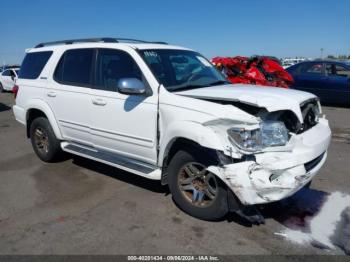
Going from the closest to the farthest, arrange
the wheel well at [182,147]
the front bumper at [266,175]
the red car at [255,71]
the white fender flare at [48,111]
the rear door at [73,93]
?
1. the front bumper at [266,175]
2. the wheel well at [182,147]
3. the rear door at [73,93]
4. the white fender flare at [48,111]
5. the red car at [255,71]

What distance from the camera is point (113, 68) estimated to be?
15.7 feet

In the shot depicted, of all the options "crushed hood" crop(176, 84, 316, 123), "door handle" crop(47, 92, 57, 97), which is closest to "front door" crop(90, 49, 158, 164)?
"crushed hood" crop(176, 84, 316, 123)

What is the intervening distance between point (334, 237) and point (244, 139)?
136cm

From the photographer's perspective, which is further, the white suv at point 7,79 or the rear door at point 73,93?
the white suv at point 7,79

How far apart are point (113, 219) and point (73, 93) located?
6.88 ft

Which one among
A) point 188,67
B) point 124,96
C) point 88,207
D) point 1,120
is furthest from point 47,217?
point 1,120

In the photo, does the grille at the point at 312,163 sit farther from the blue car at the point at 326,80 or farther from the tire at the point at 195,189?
the blue car at the point at 326,80

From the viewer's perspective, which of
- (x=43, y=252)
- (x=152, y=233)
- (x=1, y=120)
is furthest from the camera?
(x=1, y=120)

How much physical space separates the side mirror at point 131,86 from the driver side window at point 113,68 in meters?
0.26

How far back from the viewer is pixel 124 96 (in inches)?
176

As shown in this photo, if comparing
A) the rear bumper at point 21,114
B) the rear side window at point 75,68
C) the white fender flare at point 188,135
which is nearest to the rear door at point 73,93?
the rear side window at point 75,68

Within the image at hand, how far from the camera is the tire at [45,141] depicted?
19.2 ft

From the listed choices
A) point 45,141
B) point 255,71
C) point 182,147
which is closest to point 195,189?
point 182,147

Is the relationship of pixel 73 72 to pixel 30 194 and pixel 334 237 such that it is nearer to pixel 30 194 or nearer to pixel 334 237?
pixel 30 194
